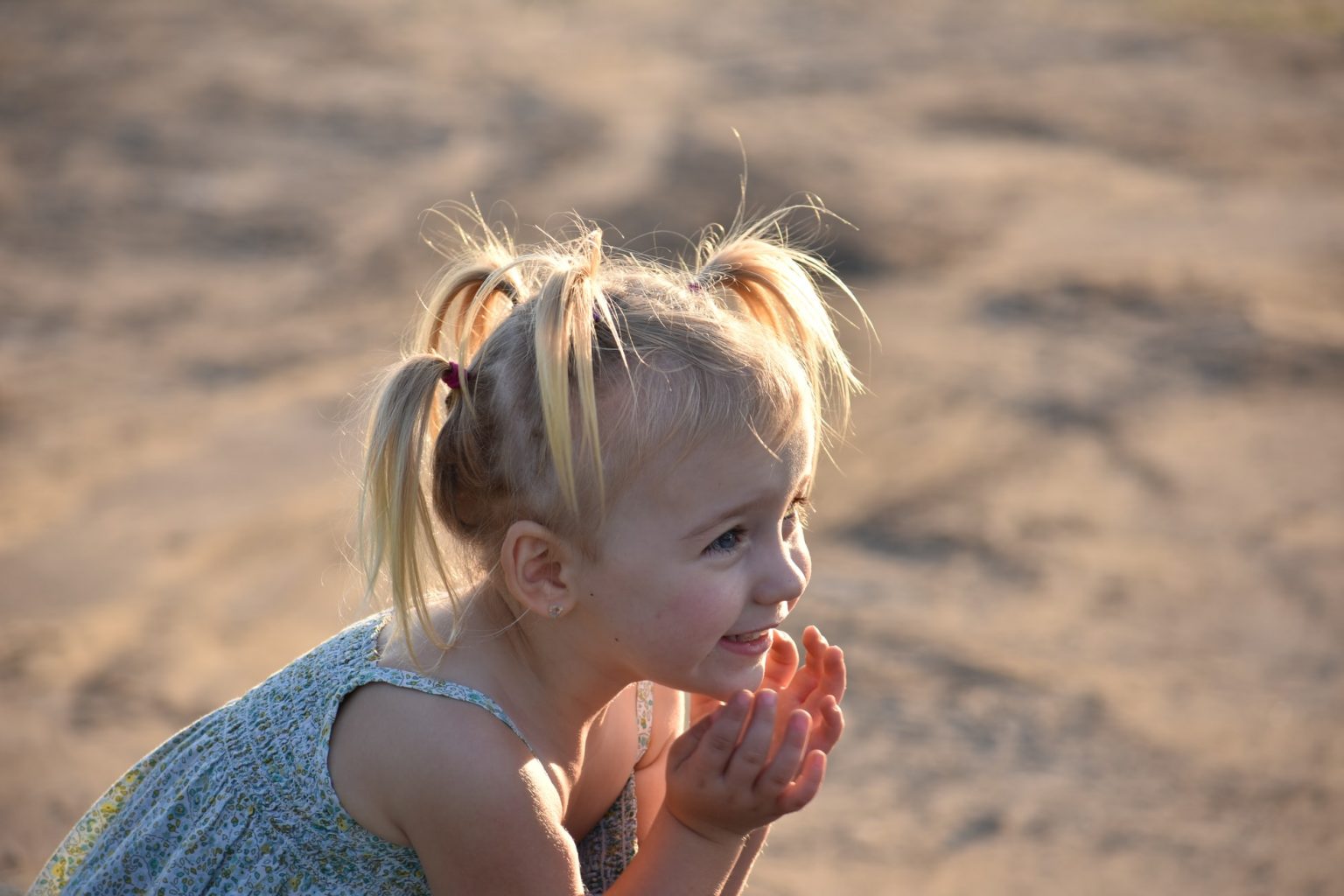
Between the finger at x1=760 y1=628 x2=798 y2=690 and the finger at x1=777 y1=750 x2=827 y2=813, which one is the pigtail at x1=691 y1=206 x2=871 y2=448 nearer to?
the finger at x1=760 y1=628 x2=798 y2=690

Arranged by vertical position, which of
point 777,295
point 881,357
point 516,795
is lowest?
point 881,357

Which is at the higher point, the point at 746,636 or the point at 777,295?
the point at 777,295

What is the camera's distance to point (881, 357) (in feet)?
18.9

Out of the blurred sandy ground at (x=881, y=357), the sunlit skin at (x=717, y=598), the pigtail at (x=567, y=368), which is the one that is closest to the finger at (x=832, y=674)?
the sunlit skin at (x=717, y=598)

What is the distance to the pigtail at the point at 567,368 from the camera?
1.67 m

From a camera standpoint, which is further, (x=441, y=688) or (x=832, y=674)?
(x=832, y=674)

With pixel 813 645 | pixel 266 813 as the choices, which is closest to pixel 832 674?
pixel 813 645

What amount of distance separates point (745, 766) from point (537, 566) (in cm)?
36

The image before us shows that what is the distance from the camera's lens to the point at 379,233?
6910 millimetres

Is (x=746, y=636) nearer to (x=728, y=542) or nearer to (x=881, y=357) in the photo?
(x=728, y=542)

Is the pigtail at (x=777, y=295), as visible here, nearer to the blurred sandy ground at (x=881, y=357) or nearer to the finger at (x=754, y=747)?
the finger at (x=754, y=747)

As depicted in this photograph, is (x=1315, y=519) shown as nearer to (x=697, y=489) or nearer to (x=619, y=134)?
(x=697, y=489)

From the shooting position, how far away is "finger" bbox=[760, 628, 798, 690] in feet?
A: 6.70

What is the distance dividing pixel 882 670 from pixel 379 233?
4034mm
